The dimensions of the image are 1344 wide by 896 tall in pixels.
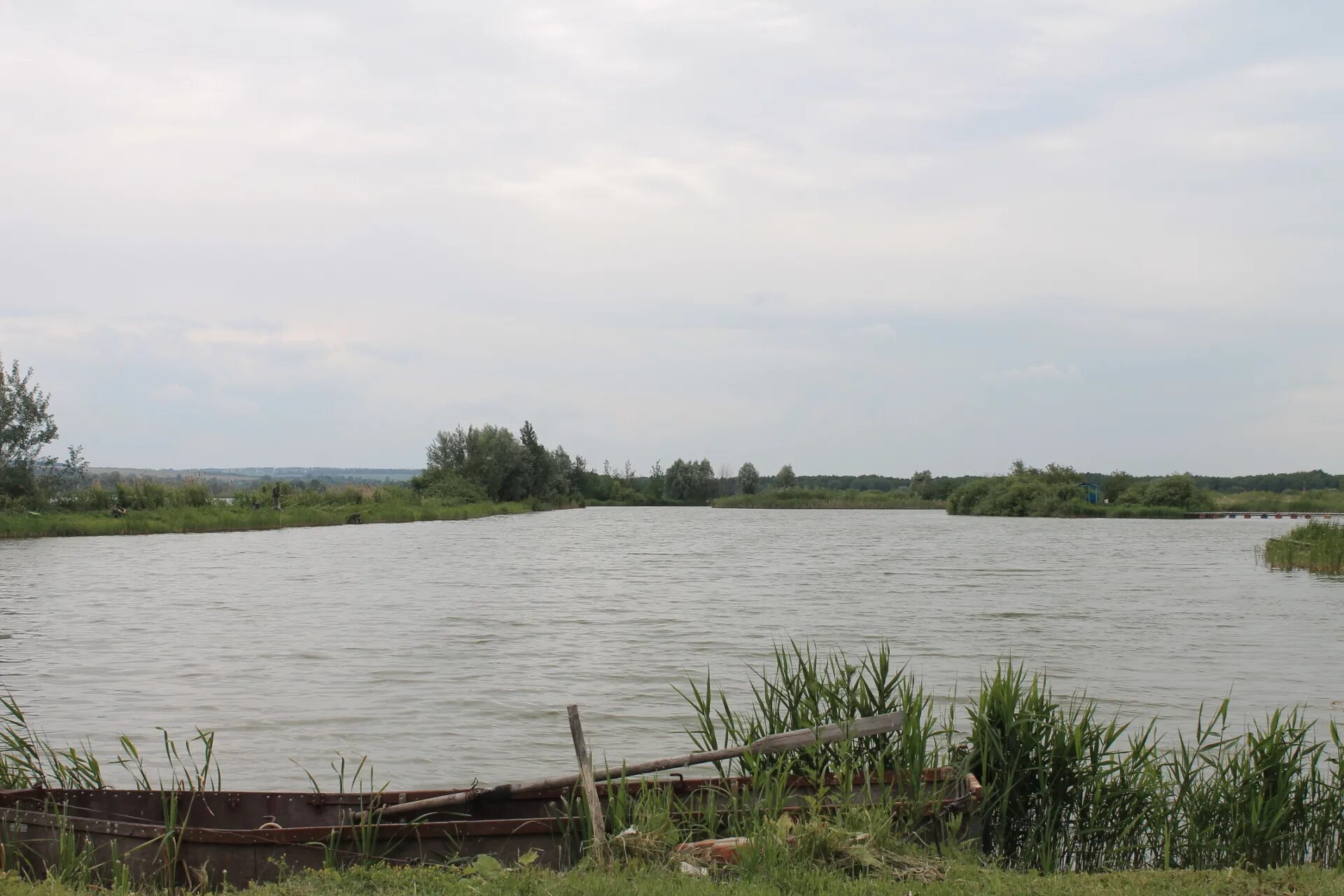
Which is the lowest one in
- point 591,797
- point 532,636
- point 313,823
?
point 532,636

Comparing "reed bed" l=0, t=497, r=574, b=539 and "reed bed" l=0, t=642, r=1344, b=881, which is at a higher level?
"reed bed" l=0, t=642, r=1344, b=881

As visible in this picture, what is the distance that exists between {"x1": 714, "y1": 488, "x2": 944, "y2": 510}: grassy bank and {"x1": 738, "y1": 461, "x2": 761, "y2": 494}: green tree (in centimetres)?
1666

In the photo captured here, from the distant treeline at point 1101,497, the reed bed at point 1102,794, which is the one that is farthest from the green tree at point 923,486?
the reed bed at point 1102,794

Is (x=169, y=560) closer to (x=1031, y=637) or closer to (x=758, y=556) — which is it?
(x=758, y=556)

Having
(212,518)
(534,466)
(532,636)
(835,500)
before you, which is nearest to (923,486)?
(835,500)

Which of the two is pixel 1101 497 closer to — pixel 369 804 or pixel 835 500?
pixel 835 500

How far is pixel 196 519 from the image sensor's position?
167 feet

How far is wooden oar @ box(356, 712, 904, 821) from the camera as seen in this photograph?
667 cm

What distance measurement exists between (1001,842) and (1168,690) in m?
8.30

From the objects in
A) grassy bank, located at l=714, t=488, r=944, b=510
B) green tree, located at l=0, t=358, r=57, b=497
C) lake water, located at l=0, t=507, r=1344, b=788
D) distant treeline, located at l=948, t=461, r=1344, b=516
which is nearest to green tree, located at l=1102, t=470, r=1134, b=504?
distant treeline, located at l=948, t=461, r=1344, b=516

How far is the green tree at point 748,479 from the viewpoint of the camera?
134875mm

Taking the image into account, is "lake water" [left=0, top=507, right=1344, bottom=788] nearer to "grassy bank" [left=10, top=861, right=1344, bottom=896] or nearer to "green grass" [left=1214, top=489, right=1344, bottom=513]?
"grassy bank" [left=10, top=861, right=1344, bottom=896]

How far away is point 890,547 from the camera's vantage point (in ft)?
156

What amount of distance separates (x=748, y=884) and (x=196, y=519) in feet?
167
